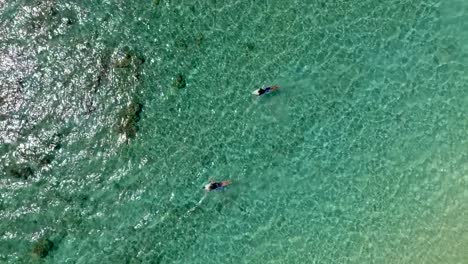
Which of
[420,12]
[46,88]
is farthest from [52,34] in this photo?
[420,12]

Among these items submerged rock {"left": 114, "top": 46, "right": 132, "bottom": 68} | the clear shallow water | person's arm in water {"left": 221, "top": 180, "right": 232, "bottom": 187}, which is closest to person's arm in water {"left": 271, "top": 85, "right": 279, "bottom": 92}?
the clear shallow water

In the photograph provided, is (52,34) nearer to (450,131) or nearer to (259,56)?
(259,56)

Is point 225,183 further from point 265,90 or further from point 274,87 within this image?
point 274,87

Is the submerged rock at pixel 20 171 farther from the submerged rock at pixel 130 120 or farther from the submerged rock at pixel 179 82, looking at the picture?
the submerged rock at pixel 179 82

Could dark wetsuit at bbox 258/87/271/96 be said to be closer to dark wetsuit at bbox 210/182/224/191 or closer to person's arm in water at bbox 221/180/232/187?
person's arm in water at bbox 221/180/232/187

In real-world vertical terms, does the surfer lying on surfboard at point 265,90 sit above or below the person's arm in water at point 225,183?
above

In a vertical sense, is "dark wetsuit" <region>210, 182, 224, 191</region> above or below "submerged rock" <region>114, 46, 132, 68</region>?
below

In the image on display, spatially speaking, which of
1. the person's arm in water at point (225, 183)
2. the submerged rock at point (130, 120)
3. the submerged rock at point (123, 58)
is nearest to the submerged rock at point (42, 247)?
the submerged rock at point (130, 120)
